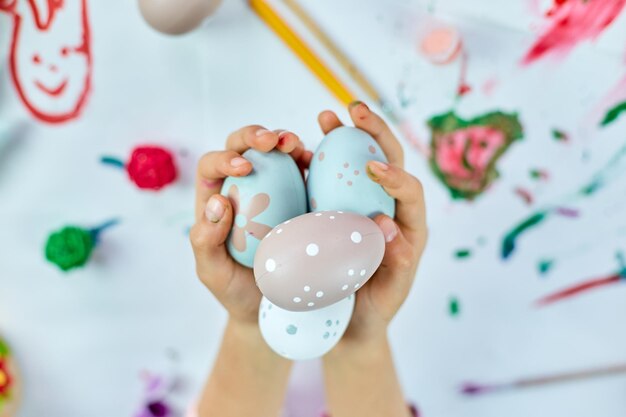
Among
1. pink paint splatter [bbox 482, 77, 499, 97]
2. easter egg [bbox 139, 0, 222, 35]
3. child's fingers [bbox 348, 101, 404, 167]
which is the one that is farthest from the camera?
pink paint splatter [bbox 482, 77, 499, 97]

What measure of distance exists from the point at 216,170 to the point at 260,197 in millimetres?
53

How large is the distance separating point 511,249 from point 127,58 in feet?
1.80

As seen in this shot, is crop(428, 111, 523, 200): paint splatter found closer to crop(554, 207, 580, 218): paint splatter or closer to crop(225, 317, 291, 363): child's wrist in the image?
crop(554, 207, 580, 218): paint splatter

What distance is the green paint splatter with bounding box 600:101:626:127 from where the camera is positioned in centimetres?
81

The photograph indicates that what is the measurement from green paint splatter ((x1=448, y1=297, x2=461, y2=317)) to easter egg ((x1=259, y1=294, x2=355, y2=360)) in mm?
310

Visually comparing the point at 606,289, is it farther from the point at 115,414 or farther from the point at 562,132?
the point at 115,414

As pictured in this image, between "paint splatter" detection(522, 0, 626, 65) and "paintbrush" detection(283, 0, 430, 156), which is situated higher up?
"paintbrush" detection(283, 0, 430, 156)

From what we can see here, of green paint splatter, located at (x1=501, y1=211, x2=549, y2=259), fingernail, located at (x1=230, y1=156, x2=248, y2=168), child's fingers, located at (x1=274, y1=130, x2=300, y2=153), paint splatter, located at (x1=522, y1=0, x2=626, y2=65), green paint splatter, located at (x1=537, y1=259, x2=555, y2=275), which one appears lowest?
green paint splatter, located at (x1=537, y1=259, x2=555, y2=275)

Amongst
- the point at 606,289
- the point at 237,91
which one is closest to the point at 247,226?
the point at 237,91

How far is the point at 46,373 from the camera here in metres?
0.85

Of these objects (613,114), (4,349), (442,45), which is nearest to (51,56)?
(4,349)

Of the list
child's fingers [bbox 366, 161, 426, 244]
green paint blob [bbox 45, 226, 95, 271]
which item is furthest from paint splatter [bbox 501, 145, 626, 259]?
green paint blob [bbox 45, 226, 95, 271]

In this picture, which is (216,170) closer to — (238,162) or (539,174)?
(238,162)

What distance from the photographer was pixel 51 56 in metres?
0.81
